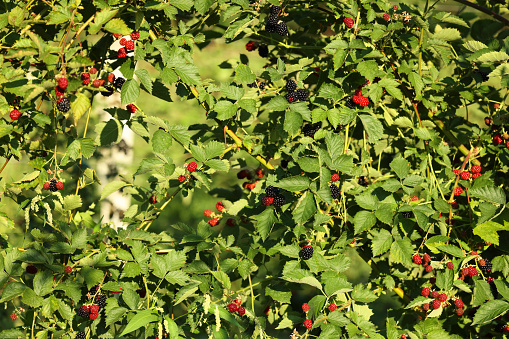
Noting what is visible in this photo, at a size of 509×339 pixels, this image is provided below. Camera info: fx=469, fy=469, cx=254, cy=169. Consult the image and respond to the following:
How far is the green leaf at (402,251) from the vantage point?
6.66ft

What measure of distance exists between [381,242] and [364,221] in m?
0.13

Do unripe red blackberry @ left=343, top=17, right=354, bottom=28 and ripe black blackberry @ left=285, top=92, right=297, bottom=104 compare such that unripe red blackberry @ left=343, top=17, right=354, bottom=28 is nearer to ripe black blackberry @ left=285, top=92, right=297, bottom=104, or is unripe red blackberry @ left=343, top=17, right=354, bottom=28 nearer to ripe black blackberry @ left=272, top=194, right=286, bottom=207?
ripe black blackberry @ left=285, top=92, right=297, bottom=104

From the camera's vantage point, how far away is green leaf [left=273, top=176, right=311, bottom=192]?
1880 mm

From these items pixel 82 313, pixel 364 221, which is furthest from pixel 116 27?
pixel 364 221

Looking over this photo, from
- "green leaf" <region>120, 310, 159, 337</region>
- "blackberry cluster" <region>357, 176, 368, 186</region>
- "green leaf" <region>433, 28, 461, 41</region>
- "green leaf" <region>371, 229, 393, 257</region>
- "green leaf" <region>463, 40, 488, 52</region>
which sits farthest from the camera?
"blackberry cluster" <region>357, 176, 368, 186</region>

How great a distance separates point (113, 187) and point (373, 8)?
1.55 metres

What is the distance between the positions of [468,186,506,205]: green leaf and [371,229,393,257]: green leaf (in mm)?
399

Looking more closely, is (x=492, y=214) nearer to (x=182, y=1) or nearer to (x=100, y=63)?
(x=182, y=1)

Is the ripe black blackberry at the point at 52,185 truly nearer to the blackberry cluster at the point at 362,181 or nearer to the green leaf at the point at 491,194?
the blackberry cluster at the point at 362,181

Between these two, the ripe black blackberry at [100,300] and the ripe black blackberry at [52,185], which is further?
the ripe black blackberry at [52,185]

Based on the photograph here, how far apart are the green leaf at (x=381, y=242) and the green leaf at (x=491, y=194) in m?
0.40

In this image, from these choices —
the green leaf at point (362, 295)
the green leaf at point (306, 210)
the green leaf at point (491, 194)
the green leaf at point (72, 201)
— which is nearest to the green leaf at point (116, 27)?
the green leaf at point (72, 201)

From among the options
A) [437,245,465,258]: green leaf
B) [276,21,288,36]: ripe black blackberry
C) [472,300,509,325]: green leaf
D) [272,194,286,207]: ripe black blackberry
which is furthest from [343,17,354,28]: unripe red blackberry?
[472,300,509,325]: green leaf

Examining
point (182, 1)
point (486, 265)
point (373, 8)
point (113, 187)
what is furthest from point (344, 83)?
point (113, 187)
